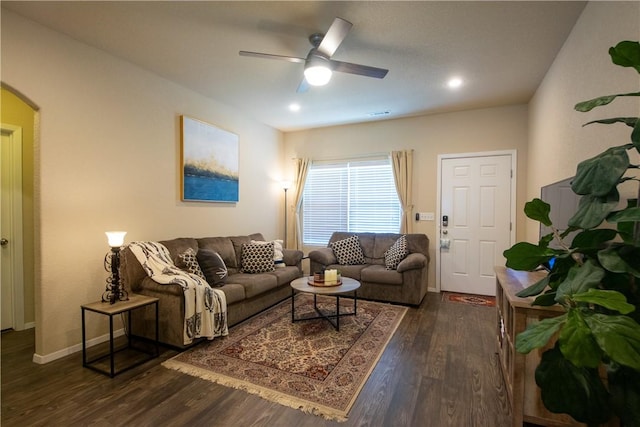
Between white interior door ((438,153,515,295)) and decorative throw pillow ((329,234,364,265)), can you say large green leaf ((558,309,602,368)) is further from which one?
white interior door ((438,153,515,295))

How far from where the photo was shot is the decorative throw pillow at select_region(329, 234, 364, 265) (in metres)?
4.64

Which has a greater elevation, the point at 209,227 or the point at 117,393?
the point at 209,227

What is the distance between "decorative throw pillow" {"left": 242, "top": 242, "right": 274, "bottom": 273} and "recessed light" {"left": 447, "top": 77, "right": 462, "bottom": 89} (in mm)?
3014

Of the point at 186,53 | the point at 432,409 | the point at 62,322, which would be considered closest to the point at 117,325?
the point at 62,322

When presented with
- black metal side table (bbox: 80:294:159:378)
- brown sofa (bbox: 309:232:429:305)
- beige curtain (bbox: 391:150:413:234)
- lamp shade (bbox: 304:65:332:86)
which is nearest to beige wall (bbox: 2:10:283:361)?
black metal side table (bbox: 80:294:159:378)

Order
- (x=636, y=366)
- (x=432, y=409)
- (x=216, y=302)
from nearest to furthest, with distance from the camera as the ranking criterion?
1. (x=636, y=366)
2. (x=432, y=409)
3. (x=216, y=302)

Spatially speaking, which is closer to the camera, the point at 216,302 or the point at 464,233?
the point at 216,302

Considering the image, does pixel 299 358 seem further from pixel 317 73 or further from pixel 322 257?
pixel 317 73

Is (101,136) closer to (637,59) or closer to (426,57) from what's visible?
(426,57)

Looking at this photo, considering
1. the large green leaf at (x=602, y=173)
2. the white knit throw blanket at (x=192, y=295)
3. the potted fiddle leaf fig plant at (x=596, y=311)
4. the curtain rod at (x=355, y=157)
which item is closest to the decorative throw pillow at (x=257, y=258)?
the white knit throw blanket at (x=192, y=295)

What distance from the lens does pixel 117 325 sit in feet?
10.1

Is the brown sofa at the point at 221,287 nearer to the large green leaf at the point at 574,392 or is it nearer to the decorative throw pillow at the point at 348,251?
the decorative throw pillow at the point at 348,251

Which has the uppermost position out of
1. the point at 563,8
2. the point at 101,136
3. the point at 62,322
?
the point at 563,8

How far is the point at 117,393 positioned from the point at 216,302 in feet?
3.19
